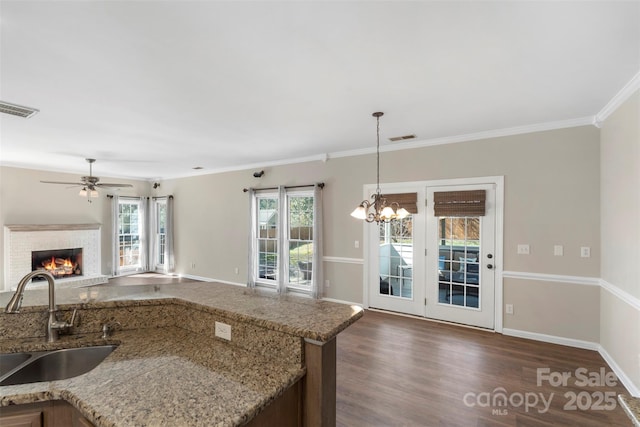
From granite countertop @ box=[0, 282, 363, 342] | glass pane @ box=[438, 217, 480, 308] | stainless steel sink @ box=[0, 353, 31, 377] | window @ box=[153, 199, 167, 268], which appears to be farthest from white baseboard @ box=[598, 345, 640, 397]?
window @ box=[153, 199, 167, 268]

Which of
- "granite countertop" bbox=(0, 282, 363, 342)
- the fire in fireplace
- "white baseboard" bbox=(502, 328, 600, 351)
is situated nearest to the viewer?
"granite countertop" bbox=(0, 282, 363, 342)

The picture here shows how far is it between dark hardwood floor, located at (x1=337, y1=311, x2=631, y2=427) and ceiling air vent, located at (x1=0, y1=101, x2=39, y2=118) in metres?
4.14

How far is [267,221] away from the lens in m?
6.29

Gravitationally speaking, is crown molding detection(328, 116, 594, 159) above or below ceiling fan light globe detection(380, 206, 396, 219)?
above

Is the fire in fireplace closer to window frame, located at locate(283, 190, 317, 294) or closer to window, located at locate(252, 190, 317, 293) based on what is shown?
window, located at locate(252, 190, 317, 293)

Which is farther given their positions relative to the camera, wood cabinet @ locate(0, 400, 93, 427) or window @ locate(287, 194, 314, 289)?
window @ locate(287, 194, 314, 289)

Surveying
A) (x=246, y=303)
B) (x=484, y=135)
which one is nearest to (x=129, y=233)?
(x=246, y=303)

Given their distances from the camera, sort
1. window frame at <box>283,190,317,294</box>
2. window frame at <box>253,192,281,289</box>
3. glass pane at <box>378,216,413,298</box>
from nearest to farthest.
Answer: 1. glass pane at <box>378,216,413,298</box>
2. window frame at <box>283,190,317,294</box>
3. window frame at <box>253,192,281,289</box>

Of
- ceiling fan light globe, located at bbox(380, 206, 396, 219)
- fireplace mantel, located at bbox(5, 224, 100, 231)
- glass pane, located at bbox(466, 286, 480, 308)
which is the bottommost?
glass pane, located at bbox(466, 286, 480, 308)

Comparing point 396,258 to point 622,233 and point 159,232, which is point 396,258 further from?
point 159,232

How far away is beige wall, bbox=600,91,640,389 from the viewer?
2.55 m

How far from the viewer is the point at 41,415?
1.07 metres

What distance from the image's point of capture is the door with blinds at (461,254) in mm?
3994

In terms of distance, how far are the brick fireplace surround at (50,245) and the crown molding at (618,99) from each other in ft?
29.4
